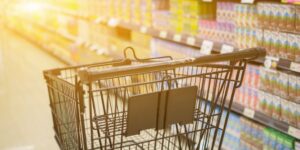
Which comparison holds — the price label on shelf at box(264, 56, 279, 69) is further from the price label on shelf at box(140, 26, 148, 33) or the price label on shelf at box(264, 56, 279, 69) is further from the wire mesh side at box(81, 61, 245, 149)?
the price label on shelf at box(140, 26, 148, 33)

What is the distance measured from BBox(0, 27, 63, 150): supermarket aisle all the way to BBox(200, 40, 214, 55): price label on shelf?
153 centimetres

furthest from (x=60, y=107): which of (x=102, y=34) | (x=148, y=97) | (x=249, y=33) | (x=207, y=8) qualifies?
(x=102, y=34)

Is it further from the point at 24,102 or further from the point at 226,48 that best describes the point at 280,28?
the point at 24,102

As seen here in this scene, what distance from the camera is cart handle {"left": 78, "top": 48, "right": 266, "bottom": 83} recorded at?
116 cm

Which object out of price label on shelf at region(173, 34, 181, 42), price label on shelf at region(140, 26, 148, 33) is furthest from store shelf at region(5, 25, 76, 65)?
price label on shelf at region(173, 34, 181, 42)

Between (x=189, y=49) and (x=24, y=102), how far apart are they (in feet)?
7.31

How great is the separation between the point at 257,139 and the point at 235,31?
751 mm

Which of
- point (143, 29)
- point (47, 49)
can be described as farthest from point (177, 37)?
point (47, 49)

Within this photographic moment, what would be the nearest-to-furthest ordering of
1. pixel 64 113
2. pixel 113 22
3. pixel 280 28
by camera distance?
pixel 64 113, pixel 280 28, pixel 113 22

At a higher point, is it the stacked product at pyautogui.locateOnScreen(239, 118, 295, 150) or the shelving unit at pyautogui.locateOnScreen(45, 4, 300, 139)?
the shelving unit at pyautogui.locateOnScreen(45, 4, 300, 139)

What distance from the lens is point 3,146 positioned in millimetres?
3230

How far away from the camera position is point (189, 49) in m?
3.05

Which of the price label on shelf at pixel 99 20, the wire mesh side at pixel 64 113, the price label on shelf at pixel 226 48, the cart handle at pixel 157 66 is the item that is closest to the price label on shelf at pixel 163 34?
the price label on shelf at pixel 226 48

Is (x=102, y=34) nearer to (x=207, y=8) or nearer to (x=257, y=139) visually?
(x=207, y=8)
